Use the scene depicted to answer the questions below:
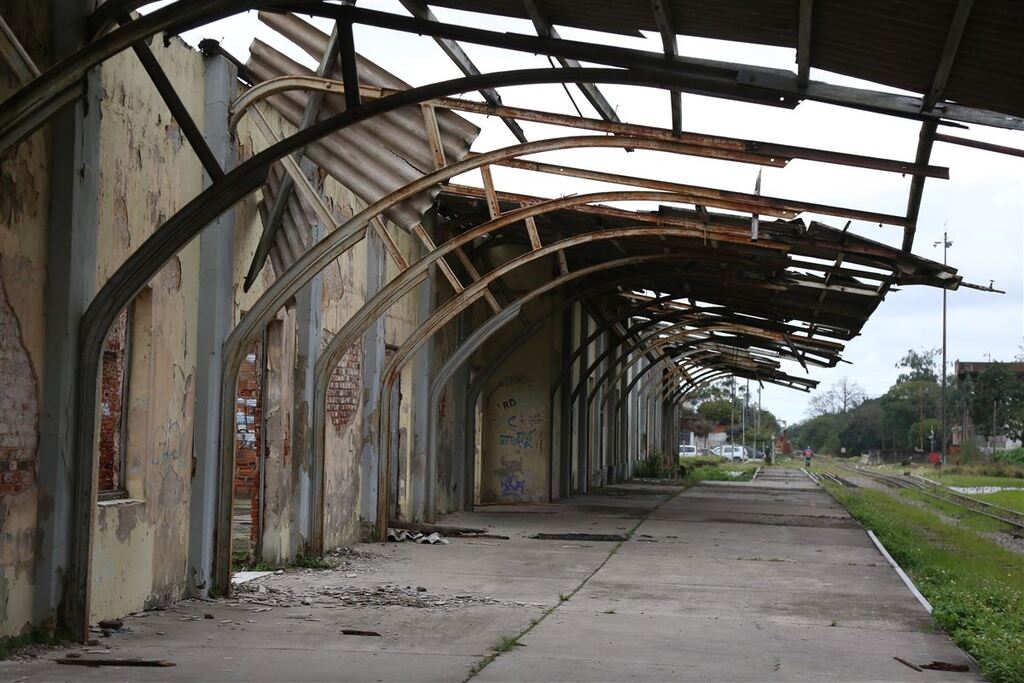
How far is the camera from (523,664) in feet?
21.8

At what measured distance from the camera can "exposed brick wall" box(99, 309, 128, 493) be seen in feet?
26.7

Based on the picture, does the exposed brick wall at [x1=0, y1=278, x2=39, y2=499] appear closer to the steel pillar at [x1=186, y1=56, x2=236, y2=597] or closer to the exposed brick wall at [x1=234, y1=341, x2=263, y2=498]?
the steel pillar at [x1=186, y1=56, x2=236, y2=597]

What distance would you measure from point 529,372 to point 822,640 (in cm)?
1362

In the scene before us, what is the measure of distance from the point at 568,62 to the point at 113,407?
3.94 meters

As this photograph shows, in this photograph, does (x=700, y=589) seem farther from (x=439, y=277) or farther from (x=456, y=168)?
(x=439, y=277)

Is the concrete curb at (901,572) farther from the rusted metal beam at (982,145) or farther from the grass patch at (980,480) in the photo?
the grass patch at (980,480)

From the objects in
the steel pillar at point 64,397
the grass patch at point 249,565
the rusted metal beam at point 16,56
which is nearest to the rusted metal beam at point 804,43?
the rusted metal beam at point 16,56

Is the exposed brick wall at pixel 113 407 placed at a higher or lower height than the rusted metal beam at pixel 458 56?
lower

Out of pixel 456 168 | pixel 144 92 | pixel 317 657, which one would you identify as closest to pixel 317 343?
pixel 456 168

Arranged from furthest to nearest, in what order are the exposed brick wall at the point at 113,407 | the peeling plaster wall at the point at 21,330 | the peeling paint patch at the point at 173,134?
the peeling paint patch at the point at 173,134 < the exposed brick wall at the point at 113,407 < the peeling plaster wall at the point at 21,330

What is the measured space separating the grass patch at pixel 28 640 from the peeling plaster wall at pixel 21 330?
0.15 feet

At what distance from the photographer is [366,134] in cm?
1034

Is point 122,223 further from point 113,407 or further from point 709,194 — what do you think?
point 709,194

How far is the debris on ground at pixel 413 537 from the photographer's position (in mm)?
13766
